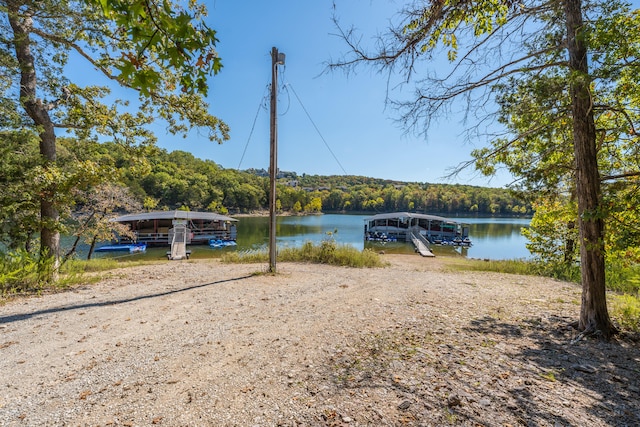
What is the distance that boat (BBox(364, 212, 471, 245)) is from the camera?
122 ft

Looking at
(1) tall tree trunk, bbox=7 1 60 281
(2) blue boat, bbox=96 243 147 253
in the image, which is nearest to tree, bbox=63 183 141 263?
(1) tall tree trunk, bbox=7 1 60 281

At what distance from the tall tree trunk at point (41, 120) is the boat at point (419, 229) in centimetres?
3420

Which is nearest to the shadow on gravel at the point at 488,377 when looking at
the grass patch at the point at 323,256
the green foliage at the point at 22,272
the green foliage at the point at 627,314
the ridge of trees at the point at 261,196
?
the green foliage at the point at 627,314

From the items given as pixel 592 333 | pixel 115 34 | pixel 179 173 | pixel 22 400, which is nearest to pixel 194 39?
pixel 22 400

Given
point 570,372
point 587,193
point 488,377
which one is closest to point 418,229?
point 587,193

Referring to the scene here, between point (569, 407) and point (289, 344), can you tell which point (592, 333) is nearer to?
point (569, 407)

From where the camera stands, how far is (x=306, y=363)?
2941mm

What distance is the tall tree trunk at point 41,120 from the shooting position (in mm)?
5758

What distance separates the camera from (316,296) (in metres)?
5.84

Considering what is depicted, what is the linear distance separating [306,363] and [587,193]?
4178mm

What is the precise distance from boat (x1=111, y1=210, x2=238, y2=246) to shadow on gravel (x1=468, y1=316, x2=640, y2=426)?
29.9 meters

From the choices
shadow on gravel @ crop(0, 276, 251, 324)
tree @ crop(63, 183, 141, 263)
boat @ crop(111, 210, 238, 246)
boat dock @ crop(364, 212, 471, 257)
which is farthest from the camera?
boat dock @ crop(364, 212, 471, 257)

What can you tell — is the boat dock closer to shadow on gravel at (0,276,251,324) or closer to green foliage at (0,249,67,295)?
shadow on gravel at (0,276,251,324)

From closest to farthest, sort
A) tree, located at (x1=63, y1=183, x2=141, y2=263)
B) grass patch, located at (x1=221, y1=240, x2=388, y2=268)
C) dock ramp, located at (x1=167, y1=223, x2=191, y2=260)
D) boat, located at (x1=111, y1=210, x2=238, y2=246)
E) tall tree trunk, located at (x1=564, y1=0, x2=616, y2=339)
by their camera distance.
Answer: tall tree trunk, located at (x1=564, y1=0, x2=616, y2=339) < grass patch, located at (x1=221, y1=240, x2=388, y2=268) < tree, located at (x1=63, y1=183, x2=141, y2=263) < dock ramp, located at (x1=167, y1=223, x2=191, y2=260) < boat, located at (x1=111, y1=210, x2=238, y2=246)
